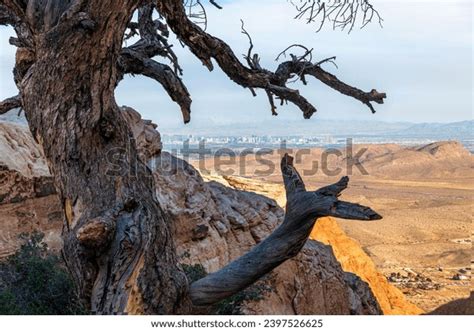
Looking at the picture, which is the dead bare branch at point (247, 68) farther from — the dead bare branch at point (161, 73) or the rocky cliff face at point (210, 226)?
the rocky cliff face at point (210, 226)

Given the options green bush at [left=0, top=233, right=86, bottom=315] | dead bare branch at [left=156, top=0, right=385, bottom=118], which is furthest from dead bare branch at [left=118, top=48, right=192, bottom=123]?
green bush at [left=0, top=233, right=86, bottom=315]

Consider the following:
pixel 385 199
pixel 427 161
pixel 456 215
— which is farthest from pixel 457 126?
pixel 456 215

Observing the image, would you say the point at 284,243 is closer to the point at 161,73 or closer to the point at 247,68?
the point at 247,68

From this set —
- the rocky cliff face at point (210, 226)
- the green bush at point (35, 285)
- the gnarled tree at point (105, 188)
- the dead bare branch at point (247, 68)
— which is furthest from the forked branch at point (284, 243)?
the rocky cliff face at point (210, 226)

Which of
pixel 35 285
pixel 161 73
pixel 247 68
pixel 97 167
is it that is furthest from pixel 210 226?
pixel 97 167

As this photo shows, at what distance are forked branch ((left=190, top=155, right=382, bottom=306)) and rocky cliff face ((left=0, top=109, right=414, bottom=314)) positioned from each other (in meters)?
3.02

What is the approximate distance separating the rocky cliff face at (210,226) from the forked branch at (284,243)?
302cm

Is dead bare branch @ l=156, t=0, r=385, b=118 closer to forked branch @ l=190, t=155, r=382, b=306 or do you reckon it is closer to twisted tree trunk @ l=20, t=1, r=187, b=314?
twisted tree trunk @ l=20, t=1, r=187, b=314

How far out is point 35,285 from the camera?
19.9 ft

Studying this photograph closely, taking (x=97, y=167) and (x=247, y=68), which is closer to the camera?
(x=97, y=167)

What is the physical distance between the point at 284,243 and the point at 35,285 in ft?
10.5

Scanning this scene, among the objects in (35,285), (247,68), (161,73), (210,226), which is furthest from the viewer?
(210,226)

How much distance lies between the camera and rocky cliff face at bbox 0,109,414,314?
25.1ft

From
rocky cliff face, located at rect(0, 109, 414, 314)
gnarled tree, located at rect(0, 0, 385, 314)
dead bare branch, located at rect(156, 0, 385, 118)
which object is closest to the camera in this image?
gnarled tree, located at rect(0, 0, 385, 314)
